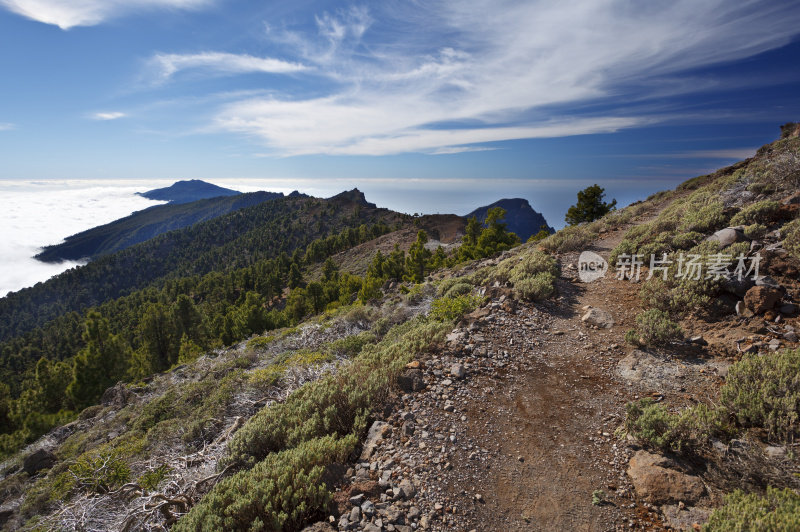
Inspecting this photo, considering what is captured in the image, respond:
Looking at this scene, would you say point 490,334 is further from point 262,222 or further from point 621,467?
point 262,222

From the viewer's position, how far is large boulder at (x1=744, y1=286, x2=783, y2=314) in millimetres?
6824

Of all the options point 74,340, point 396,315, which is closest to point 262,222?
point 74,340

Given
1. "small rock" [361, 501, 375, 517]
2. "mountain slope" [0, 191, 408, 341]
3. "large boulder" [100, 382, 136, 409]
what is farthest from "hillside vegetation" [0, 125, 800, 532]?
"mountain slope" [0, 191, 408, 341]

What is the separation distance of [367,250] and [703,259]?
2950 inches

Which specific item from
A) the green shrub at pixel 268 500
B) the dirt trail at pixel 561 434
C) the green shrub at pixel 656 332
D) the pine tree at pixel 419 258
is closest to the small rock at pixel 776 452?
the dirt trail at pixel 561 434

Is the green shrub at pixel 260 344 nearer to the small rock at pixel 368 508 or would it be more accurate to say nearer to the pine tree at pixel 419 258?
the small rock at pixel 368 508

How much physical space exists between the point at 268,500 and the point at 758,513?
516 centimetres

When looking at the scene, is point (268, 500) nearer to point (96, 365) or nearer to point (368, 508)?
point (368, 508)

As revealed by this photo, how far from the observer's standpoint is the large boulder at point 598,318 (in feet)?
26.5

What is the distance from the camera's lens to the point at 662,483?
4.01 metres

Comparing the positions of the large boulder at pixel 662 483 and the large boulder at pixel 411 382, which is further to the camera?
the large boulder at pixel 411 382

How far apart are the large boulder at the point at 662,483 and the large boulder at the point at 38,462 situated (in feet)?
62.0

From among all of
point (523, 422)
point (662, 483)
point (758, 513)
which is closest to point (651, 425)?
point (662, 483)

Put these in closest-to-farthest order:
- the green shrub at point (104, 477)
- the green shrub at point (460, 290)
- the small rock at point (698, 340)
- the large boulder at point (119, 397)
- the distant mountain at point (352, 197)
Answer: the green shrub at point (104, 477), the small rock at point (698, 340), the green shrub at point (460, 290), the large boulder at point (119, 397), the distant mountain at point (352, 197)
